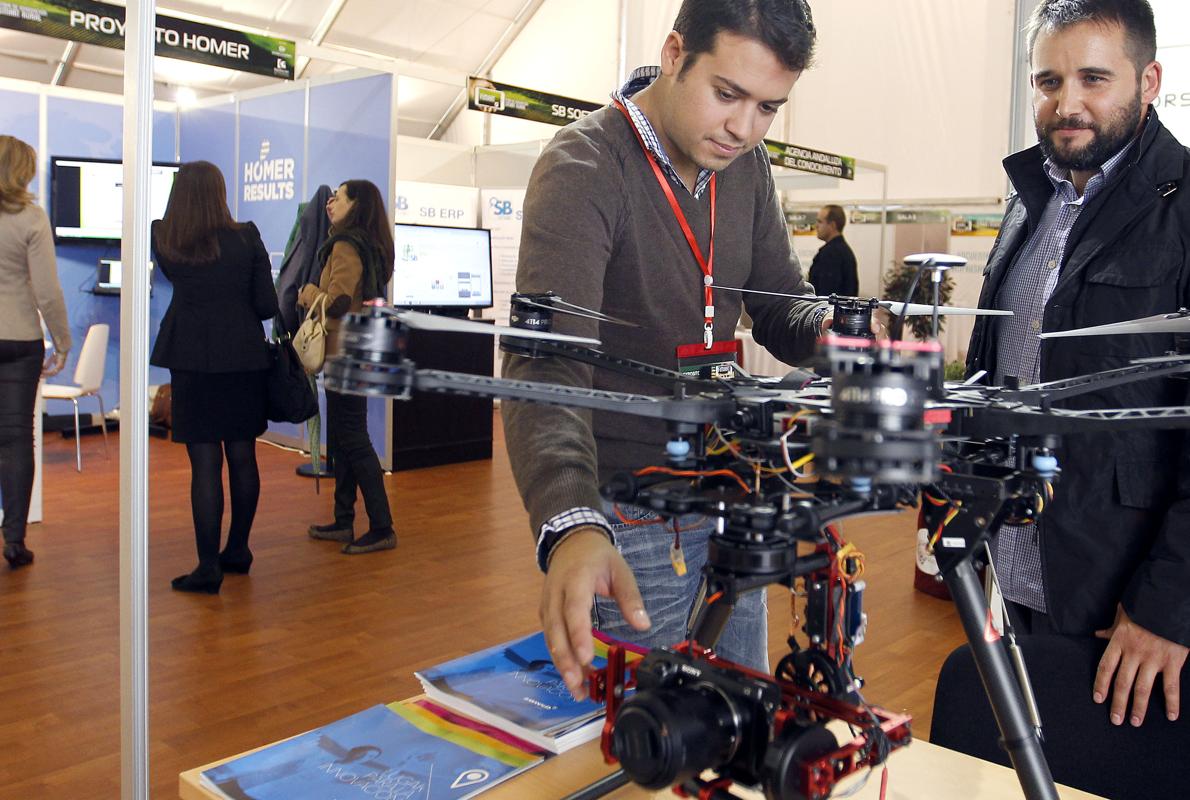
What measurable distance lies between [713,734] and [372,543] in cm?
450

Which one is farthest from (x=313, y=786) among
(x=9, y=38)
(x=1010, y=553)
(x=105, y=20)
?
(x=9, y=38)

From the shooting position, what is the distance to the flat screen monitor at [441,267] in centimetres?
669

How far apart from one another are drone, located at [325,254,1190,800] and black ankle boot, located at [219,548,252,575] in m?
4.05

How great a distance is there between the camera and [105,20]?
4645 millimetres

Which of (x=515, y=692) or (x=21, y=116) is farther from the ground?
(x=21, y=116)

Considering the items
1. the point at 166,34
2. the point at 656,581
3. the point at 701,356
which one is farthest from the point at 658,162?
the point at 166,34

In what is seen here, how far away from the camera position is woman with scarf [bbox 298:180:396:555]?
4.80m

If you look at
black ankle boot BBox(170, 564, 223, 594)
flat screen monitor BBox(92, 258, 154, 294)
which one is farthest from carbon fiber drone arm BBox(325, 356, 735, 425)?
flat screen monitor BBox(92, 258, 154, 294)

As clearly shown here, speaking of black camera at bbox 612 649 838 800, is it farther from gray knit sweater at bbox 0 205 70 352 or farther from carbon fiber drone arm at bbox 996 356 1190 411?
gray knit sweater at bbox 0 205 70 352

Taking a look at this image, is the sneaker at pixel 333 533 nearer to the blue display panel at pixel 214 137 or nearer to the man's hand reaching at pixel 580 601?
Result: the blue display panel at pixel 214 137

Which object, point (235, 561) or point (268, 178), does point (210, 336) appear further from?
point (268, 178)

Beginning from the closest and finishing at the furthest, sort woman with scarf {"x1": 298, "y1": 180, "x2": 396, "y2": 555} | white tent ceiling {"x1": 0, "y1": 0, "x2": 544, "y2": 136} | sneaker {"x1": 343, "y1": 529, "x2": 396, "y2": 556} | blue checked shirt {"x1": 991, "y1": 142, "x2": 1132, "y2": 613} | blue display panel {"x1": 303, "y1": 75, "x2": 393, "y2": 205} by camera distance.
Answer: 1. blue checked shirt {"x1": 991, "y1": 142, "x2": 1132, "y2": 613}
2. woman with scarf {"x1": 298, "y1": 180, "x2": 396, "y2": 555}
3. sneaker {"x1": 343, "y1": 529, "x2": 396, "y2": 556}
4. blue display panel {"x1": 303, "y1": 75, "x2": 393, "y2": 205}
5. white tent ceiling {"x1": 0, "y1": 0, "x2": 544, "y2": 136}

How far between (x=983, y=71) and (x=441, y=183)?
17.7 ft

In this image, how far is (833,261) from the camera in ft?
27.4
